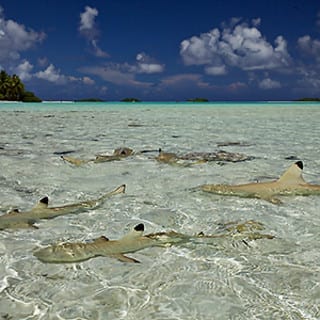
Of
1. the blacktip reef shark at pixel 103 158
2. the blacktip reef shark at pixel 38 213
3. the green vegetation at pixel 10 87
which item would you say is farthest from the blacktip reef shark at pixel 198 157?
the green vegetation at pixel 10 87

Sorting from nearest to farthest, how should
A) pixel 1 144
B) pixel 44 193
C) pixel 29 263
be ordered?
1. pixel 29 263
2. pixel 44 193
3. pixel 1 144

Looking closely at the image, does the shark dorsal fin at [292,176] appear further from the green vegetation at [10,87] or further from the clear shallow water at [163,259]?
the green vegetation at [10,87]

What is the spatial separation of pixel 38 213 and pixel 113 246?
1.23 m

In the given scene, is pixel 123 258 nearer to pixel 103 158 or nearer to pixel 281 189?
pixel 281 189

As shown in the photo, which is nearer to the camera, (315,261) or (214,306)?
(214,306)

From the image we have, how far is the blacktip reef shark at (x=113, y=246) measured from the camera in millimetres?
3020

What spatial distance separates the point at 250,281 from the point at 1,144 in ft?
27.5

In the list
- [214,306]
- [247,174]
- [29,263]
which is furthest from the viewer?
[247,174]

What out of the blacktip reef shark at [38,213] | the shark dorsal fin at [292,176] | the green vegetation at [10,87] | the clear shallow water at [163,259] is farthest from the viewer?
the green vegetation at [10,87]

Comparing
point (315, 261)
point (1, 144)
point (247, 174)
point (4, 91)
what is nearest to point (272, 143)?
point (247, 174)

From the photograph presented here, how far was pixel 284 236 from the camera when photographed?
144 inches

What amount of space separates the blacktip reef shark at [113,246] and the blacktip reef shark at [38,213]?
655mm

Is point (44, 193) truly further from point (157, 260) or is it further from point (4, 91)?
point (4, 91)

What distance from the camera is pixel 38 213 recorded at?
4.03 m
